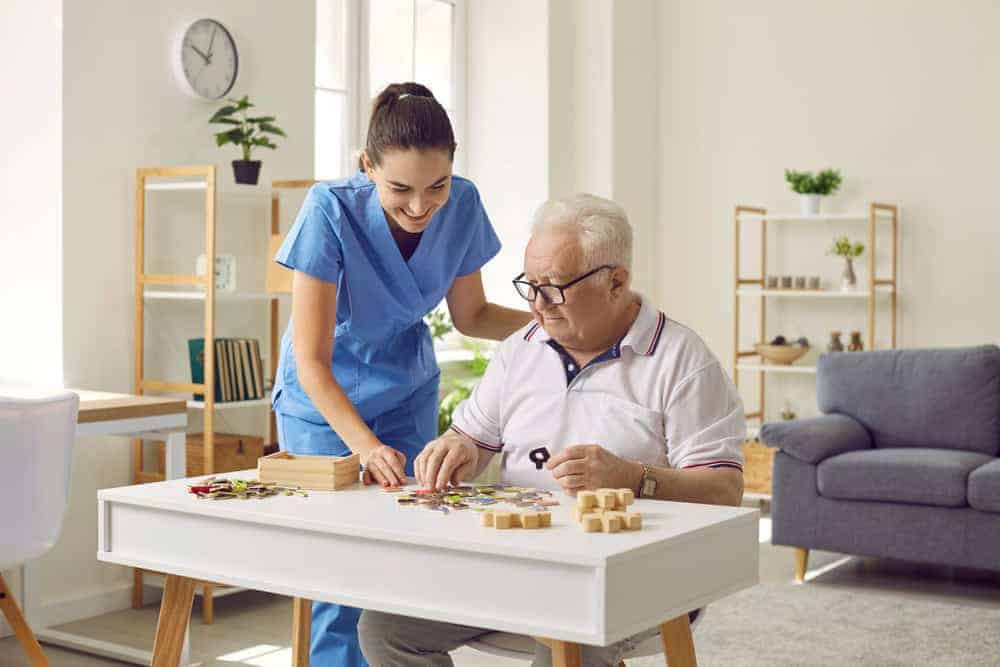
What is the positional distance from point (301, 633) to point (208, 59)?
250 cm

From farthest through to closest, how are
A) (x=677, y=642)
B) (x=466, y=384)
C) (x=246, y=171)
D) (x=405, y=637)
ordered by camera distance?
(x=466, y=384) → (x=246, y=171) → (x=405, y=637) → (x=677, y=642)

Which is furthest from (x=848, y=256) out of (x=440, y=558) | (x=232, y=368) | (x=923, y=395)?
(x=440, y=558)

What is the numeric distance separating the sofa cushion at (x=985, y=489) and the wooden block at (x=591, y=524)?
2.76 meters

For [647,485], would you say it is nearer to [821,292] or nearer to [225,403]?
[225,403]

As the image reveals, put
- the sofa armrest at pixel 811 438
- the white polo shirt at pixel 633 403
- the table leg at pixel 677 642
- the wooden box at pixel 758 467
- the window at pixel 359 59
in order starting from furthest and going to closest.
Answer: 1. the wooden box at pixel 758 467
2. the window at pixel 359 59
3. the sofa armrest at pixel 811 438
4. the white polo shirt at pixel 633 403
5. the table leg at pixel 677 642

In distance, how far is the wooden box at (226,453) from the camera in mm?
3966

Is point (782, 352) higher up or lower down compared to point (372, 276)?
lower down

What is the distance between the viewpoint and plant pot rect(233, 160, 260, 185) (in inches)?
163

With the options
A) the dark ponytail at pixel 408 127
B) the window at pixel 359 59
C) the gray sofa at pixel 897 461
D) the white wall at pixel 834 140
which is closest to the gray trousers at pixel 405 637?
the dark ponytail at pixel 408 127

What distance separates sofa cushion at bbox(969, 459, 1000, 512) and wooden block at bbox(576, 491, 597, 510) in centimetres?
266

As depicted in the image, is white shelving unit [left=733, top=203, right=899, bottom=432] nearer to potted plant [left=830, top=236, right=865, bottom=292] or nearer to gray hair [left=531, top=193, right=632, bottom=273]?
potted plant [left=830, top=236, right=865, bottom=292]

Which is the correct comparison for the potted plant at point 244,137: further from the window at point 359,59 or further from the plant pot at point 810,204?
the plant pot at point 810,204

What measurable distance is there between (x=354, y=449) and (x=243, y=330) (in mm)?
2375

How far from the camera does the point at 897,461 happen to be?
167 inches
